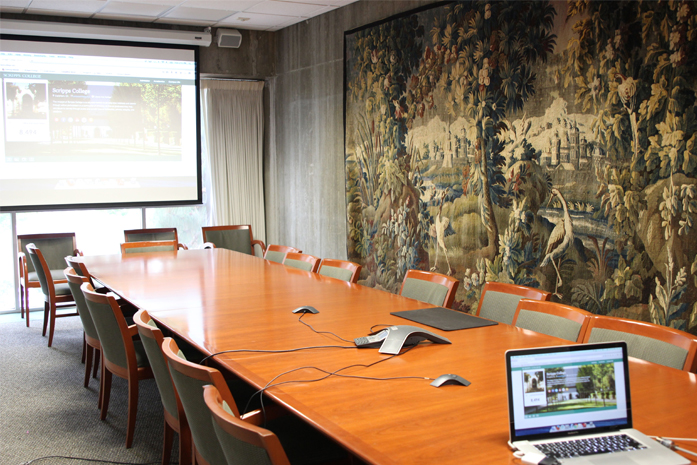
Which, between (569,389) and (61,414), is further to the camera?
(61,414)

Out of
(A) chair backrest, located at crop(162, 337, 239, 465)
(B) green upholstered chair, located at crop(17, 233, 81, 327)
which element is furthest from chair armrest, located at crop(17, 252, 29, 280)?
(A) chair backrest, located at crop(162, 337, 239, 465)

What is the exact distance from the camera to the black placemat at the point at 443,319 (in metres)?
3.21

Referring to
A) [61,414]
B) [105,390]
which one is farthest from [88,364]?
[105,390]

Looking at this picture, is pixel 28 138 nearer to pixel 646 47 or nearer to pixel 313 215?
pixel 313 215

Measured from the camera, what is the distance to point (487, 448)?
5.85ft

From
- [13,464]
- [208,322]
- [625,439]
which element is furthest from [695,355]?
[13,464]

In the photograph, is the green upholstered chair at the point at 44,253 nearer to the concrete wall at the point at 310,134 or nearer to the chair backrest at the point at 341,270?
the concrete wall at the point at 310,134

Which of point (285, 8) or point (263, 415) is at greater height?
point (285, 8)

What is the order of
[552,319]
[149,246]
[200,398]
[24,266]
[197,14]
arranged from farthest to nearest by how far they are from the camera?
[197,14] → [149,246] → [24,266] → [552,319] → [200,398]

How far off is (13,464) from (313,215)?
17.2ft

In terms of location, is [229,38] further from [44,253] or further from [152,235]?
[44,253]

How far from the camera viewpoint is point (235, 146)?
9.05m

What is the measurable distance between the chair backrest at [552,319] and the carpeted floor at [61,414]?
2223 millimetres

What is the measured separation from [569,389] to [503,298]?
195 cm
